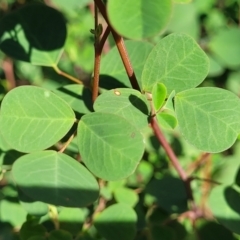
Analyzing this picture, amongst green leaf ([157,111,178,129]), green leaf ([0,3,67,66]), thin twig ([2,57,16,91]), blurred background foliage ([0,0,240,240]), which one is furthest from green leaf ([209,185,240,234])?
thin twig ([2,57,16,91])

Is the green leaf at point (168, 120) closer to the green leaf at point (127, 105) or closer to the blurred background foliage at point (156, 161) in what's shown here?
the green leaf at point (127, 105)

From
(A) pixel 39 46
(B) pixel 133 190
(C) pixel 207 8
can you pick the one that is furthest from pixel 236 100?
(C) pixel 207 8

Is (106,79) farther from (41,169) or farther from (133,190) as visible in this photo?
(133,190)

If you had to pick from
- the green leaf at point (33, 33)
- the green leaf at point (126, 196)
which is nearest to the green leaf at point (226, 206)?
the green leaf at point (126, 196)

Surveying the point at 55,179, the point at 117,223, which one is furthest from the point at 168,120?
the point at 117,223

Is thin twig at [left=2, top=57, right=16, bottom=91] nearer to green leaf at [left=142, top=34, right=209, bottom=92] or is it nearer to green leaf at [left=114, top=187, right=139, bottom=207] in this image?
green leaf at [left=114, top=187, right=139, bottom=207]

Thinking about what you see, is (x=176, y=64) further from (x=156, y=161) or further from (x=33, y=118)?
(x=156, y=161)
